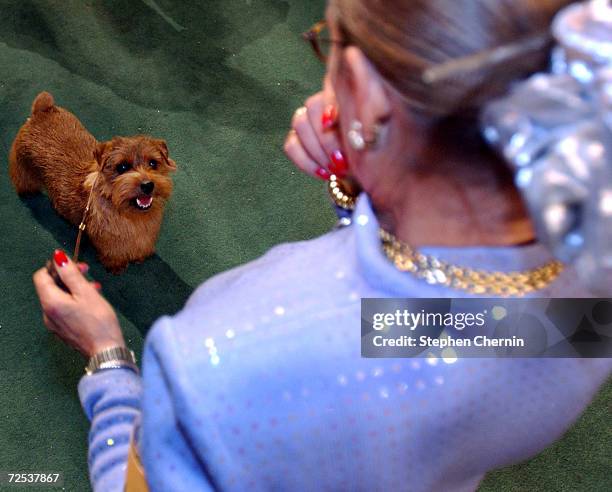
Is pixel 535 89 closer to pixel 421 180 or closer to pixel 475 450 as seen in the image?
pixel 421 180

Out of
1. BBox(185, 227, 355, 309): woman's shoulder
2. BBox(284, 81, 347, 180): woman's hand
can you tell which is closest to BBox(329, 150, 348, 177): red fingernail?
BBox(284, 81, 347, 180): woman's hand

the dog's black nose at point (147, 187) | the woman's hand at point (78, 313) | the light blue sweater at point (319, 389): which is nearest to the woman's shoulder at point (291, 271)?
the light blue sweater at point (319, 389)

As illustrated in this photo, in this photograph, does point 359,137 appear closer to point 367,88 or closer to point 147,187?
point 367,88

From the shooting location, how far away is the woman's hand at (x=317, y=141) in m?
0.80

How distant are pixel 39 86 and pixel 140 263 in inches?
31.4

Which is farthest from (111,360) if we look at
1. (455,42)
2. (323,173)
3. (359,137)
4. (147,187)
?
(147,187)

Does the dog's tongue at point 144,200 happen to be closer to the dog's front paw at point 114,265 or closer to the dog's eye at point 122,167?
the dog's eye at point 122,167

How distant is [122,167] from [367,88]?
126cm

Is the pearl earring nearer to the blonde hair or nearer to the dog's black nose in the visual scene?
the blonde hair

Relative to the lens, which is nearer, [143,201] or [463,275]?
[463,275]

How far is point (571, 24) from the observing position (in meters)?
0.44

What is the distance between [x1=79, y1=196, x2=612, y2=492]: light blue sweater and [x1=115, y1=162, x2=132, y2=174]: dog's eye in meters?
1.14

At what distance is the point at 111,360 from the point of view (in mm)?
925

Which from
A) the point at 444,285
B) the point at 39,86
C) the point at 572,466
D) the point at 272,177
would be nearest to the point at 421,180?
the point at 444,285
